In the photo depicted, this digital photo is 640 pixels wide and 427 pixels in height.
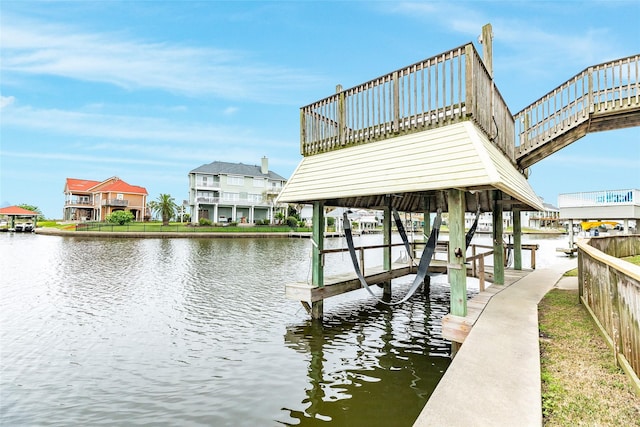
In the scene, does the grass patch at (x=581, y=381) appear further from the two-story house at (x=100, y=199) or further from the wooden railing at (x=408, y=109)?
the two-story house at (x=100, y=199)

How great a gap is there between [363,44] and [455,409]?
27952mm

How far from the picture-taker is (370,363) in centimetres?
597

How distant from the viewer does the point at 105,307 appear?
997 centimetres

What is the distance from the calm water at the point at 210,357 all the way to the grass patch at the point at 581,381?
1747 millimetres

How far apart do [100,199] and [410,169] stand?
216 ft

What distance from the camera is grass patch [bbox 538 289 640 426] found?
9.23 ft

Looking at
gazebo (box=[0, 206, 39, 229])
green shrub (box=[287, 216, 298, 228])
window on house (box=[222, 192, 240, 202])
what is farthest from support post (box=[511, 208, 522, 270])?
gazebo (box=[0, 206, 39, 229])

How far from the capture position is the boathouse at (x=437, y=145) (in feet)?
18.3

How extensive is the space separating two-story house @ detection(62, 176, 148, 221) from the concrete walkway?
6412 centimetres

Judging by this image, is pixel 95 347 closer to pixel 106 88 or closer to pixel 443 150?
pixel 443 150

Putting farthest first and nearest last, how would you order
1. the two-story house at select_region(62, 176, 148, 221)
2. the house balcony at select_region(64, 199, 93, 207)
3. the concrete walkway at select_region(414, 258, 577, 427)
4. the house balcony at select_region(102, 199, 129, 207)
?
the house balcony at select_region(64, 199, 93, 207) < the two-story house at select_region(62, 176, 148, 221) < the house balcony at select_region(102, 199, 129, 207) < the concrete walkway at select_region(414, 258, 577, 427)

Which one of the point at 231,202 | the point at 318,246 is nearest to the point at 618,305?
the point at 318,246

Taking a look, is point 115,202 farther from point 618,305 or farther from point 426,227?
point 618,305

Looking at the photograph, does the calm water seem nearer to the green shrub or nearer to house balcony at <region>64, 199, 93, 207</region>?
the green shrub
